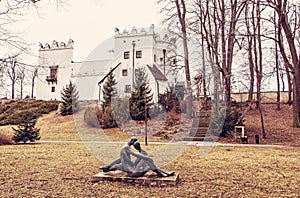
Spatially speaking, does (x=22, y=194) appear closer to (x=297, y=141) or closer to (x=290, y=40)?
(x=297, y=141)

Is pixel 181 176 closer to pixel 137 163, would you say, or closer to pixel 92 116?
pixel 137 163

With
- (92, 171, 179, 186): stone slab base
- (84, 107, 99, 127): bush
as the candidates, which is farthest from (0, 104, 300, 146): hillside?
(92, 171, 179, 186): stone slab base

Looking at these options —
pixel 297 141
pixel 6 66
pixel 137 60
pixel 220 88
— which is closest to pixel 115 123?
pixel 137 60

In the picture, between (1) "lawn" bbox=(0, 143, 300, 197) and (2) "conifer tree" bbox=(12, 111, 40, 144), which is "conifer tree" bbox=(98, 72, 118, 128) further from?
(1) "lawn" bbox=(0, 143, 300, 197)

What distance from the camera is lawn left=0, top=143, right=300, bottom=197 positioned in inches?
174

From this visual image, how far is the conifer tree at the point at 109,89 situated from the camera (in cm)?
1953

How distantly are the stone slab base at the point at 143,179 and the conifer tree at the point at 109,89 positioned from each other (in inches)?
562

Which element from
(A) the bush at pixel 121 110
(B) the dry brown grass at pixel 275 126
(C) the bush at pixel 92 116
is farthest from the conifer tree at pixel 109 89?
(B) the dry brown grass at pixel 275 126

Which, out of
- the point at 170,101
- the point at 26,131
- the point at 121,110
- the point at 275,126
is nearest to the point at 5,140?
the point at 26,131

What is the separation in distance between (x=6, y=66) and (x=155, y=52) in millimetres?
10522

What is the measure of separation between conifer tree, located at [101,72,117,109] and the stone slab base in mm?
14282

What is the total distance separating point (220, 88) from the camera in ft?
54.0

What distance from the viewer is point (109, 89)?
20250 mm

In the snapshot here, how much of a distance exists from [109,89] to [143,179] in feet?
51.5
